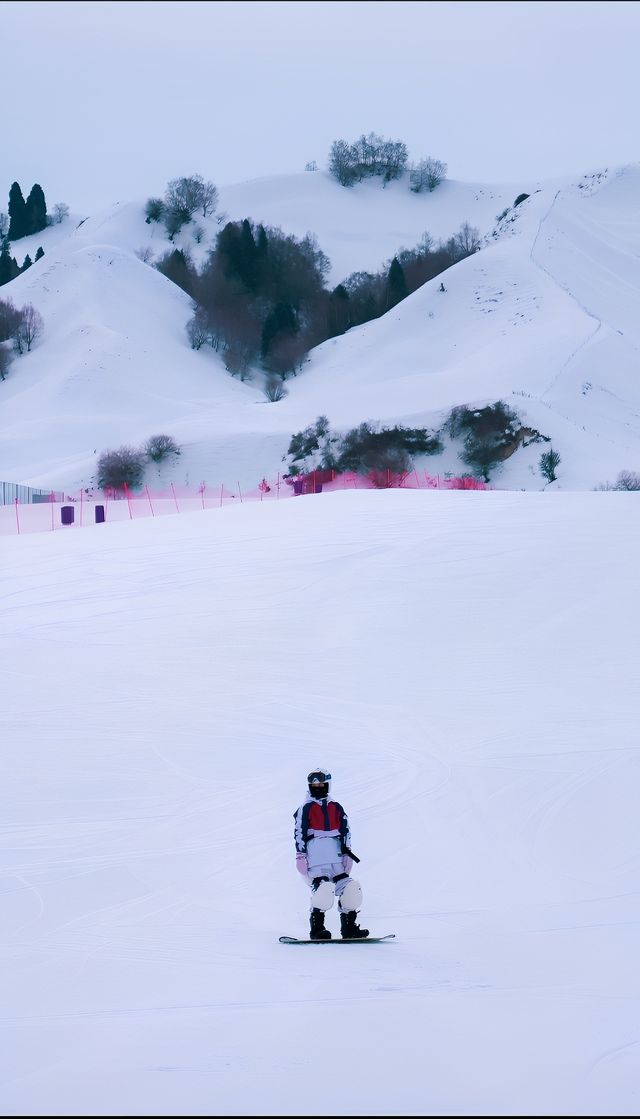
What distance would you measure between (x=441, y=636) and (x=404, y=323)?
5375 cm

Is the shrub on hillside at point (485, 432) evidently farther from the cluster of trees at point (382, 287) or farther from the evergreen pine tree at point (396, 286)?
the evergreen pine tree at point (396, 286)

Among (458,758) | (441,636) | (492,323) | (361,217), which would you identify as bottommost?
(458,758)

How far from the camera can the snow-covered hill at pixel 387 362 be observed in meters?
48.0

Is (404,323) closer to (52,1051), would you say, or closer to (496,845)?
(496,845)

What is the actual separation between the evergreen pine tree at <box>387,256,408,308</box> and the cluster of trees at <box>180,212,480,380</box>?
0.07 meters

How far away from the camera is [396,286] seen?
7638 centimetres

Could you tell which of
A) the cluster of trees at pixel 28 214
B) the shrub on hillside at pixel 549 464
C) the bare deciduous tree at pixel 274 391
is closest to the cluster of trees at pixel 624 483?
the shrub on hillside at pixel 549 464

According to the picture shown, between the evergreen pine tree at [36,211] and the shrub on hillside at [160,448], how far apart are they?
231 feet

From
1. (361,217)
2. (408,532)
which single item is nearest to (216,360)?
(361,217)

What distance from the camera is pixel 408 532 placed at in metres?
20.0

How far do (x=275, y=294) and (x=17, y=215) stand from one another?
44758 millimetres

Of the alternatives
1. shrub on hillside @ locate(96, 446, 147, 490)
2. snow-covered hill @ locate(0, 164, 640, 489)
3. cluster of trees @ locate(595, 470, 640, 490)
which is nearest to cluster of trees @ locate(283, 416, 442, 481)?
snow-covered hill @ locate(0, 164, 640, 489)

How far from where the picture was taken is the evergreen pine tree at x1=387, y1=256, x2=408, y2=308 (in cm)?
7594

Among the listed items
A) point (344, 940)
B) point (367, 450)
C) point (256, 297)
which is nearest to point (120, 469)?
point (367, 450)
